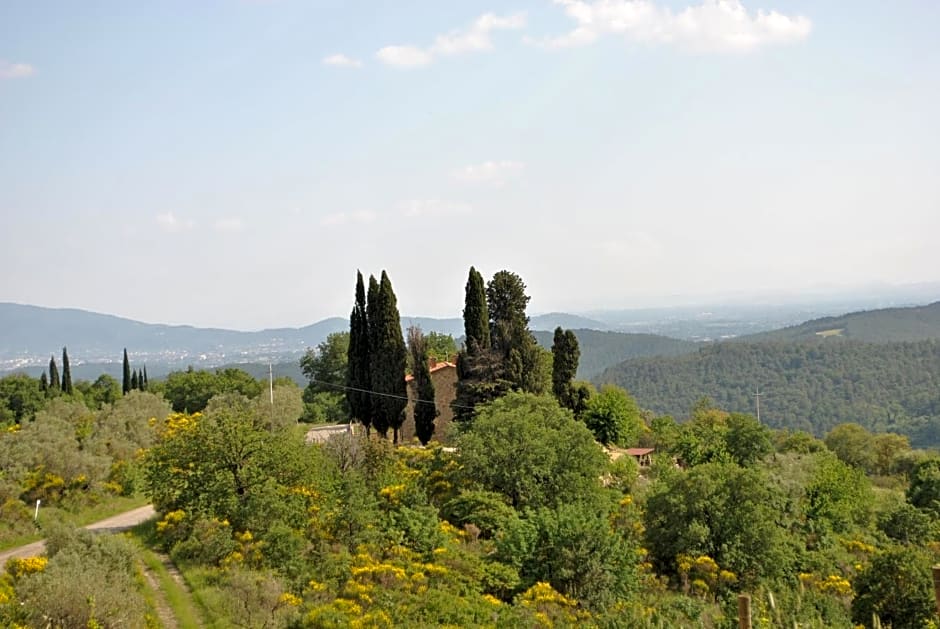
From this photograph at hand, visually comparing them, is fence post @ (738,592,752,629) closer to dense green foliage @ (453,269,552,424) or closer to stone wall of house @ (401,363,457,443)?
dense green foliage @ (453,269,552,424)

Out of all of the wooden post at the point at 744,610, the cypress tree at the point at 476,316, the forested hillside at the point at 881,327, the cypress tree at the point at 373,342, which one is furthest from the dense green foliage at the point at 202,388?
the forested hillside at the point at 881,327

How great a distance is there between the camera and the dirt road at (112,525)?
1579 cm

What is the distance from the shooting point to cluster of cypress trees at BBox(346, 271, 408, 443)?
27.8 m

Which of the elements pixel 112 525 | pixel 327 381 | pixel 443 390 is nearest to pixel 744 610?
pixel 112 525

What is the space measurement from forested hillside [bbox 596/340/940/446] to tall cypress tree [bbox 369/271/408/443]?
81.8 meters

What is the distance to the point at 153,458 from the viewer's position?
688 inches

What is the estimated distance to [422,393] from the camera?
2841 cm

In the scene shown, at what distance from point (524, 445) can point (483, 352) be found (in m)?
8.26

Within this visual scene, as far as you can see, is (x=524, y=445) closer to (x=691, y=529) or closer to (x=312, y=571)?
(x=691, y=529)

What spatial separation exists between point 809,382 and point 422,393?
11014 cm

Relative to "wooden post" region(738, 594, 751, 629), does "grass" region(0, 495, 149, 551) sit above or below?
below

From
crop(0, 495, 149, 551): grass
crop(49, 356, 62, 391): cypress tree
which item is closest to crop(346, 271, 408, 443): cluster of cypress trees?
crop(0, 495, 149, 551): grass

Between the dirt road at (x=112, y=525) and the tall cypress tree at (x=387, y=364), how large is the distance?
29.1 feet

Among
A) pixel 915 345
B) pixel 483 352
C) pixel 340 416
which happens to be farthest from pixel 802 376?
pixel 483 352
